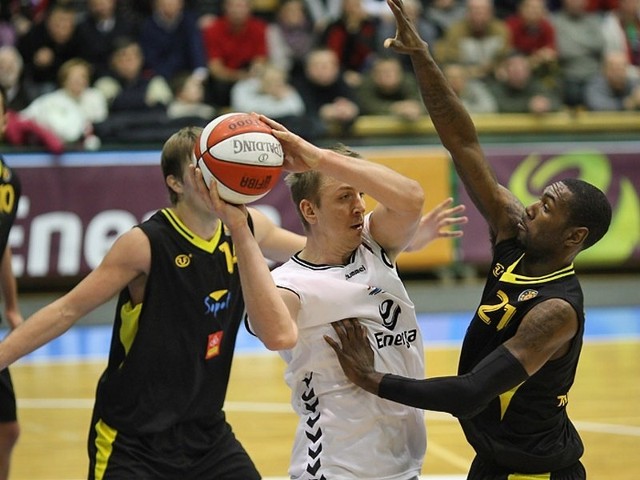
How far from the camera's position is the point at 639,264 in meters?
13.3

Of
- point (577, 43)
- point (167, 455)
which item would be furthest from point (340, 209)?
point (577, 43)

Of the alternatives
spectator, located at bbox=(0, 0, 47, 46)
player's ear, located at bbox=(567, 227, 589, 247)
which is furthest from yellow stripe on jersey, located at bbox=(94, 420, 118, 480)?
spectator, located at bbox=(0, 0, 47, 46)

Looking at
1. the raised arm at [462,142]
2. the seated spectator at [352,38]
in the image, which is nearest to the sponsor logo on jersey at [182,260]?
the raised arm at [462,142]

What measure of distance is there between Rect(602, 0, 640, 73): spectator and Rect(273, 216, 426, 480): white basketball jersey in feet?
38.9

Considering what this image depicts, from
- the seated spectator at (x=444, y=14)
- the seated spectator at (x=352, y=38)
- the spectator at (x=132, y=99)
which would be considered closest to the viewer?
the spectator at (x=132, y=99)

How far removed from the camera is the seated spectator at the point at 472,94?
13.5 meters

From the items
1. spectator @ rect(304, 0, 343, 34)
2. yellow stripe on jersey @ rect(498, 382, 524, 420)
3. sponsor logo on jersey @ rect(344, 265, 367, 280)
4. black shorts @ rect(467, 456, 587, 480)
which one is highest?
spectator @ rect(304, 0, 343, 34)

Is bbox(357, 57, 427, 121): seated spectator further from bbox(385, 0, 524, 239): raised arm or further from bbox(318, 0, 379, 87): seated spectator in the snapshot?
bbox(385, 0, 524, 239): raised arm

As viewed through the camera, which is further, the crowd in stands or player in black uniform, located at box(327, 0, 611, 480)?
the crowd in stands

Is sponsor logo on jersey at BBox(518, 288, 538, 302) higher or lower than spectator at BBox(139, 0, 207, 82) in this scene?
lower

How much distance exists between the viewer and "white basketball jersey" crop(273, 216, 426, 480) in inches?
163

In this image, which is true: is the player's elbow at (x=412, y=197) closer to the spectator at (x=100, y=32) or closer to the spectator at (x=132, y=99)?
the spectator at (x=132, y=99)

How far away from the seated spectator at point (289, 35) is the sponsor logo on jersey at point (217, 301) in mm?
9732

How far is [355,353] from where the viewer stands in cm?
408
